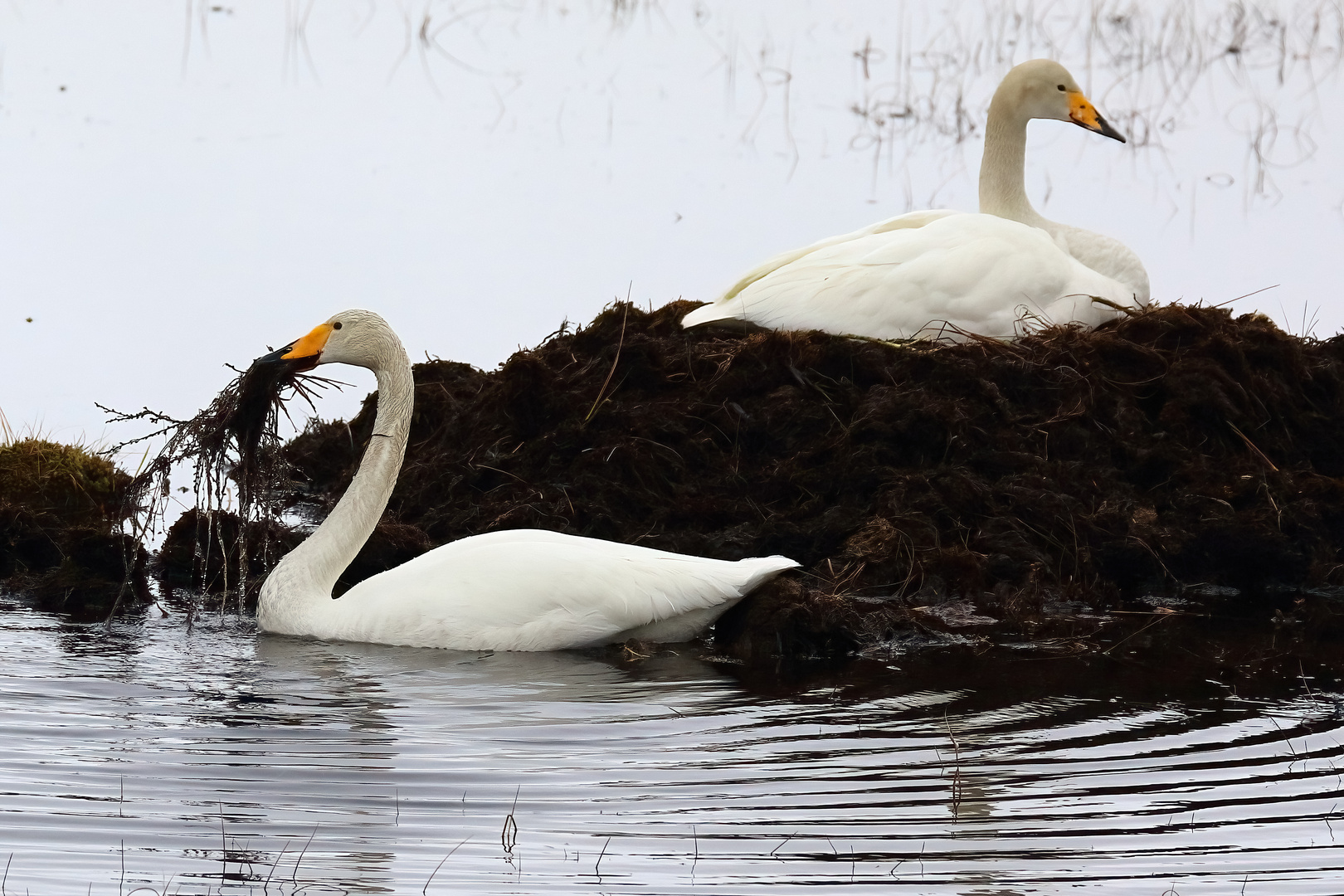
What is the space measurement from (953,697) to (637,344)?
13.2ft

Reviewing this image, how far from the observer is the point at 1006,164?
12.6 m

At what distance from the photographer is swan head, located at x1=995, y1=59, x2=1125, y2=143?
12609 millimetres

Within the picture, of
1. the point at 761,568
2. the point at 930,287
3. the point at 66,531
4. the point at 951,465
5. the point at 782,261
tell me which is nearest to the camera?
the point at 761,568

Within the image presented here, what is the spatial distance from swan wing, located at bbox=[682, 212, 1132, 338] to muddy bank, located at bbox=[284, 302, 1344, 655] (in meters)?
0.26

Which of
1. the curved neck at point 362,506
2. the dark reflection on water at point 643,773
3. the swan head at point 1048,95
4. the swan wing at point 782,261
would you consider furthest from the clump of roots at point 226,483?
the swan head at point 1048,95

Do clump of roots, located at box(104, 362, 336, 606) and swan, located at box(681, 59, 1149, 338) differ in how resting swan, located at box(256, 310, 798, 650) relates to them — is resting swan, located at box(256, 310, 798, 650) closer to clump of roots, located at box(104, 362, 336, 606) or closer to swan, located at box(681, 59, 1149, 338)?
clump of roots, located at box(104, 362, 336, 606)

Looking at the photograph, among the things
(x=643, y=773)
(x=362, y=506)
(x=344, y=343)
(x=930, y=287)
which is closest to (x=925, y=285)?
(x=930, y=287)

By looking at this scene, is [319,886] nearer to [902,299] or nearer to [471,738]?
[471,738]

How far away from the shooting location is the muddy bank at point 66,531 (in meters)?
9.16

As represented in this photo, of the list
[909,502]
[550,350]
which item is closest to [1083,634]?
[909,502]

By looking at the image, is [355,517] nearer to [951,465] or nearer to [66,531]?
[66,531]

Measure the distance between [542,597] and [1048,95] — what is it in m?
6.40

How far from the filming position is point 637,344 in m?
10.8

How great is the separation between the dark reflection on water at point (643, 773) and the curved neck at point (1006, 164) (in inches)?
207
